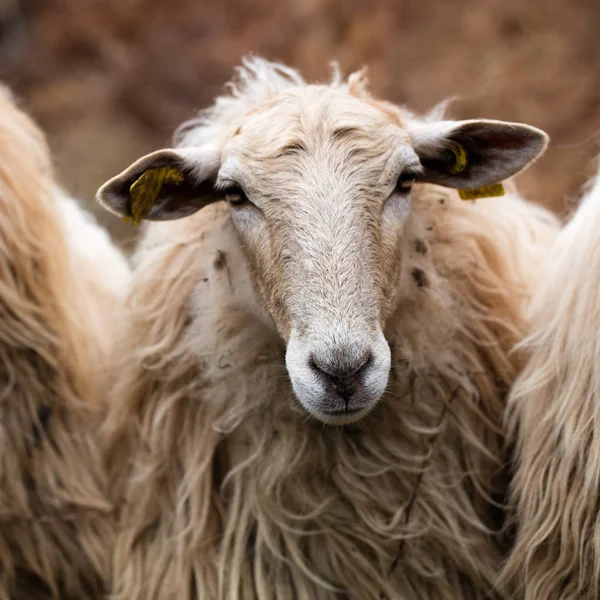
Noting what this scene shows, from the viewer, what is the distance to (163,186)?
2758mm

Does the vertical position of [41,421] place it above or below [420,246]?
below

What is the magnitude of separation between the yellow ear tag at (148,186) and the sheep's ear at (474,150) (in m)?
0.68

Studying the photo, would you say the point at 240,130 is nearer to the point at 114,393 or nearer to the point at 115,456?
the point at 114,393

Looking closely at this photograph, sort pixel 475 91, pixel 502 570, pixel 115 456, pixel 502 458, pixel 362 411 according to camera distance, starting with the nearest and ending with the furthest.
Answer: pixel 362 411
pixel 502 570
pixel 502 458
pixel 115 456
pixel 475 91

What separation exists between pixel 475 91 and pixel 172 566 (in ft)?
16.7

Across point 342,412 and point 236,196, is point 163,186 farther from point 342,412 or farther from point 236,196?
point 342,412

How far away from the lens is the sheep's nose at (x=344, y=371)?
7.39 ft

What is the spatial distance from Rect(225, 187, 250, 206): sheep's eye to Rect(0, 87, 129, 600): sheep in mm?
819

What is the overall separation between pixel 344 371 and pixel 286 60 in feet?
18.3

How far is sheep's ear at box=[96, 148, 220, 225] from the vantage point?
2.67 meters

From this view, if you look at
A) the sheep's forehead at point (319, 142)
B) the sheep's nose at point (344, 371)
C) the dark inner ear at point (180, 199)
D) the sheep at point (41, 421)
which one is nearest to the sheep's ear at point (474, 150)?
the sheep's forehead at point (319, 142)

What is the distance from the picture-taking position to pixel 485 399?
116 inches

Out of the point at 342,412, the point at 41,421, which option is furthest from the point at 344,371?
the point at 41,421

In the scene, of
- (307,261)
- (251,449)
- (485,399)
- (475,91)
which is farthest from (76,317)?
(475,91)
